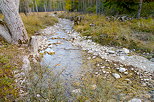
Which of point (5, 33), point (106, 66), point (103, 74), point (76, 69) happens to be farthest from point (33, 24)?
point (103, 74)

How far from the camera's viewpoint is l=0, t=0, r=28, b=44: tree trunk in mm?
3775

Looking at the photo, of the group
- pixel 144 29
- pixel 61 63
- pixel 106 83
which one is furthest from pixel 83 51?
pixel 144 29

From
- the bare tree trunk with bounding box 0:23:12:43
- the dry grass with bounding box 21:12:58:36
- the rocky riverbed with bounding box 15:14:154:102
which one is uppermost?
the dry grass with bounding box 21:12:58:36

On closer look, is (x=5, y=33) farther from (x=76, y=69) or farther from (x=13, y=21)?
(x=76, y=69)

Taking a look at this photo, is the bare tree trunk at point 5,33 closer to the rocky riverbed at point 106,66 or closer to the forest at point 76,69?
the forest at point 76,69

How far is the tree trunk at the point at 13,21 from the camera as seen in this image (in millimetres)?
3775

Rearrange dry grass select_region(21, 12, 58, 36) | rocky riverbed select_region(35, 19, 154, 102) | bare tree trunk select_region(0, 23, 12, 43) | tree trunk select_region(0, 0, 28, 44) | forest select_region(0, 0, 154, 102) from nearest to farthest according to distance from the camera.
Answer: forest select_region(0, 0, 154, 102) → rocky riverbed select_region(35, 19, 154, 102) → tree trunk select_region(0, 0, 28, 44) → bare tree trunk select_region(0, 23, 12, 43) → dry grass select_region(21, 12, 58, 36)

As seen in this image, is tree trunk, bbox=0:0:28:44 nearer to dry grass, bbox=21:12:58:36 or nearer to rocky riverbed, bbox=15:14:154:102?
rocky riverbed, bbox=15:14:154:102

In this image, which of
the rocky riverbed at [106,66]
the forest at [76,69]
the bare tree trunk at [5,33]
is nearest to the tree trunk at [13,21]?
the forest at [76,69]

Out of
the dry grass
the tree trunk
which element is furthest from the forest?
the dry grass

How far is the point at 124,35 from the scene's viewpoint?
198 inches

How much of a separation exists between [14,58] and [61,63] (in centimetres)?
152

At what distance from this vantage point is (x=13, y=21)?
4043 millimetres

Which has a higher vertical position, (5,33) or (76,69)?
(5,33)
